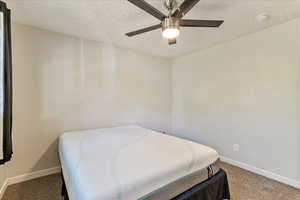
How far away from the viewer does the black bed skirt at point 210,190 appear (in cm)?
138

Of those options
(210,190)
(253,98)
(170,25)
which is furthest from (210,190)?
(253,98)

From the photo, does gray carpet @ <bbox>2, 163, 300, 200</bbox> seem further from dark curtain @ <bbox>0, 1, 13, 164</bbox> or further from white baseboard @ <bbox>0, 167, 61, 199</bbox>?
dark curtain @ <bbox>0, 1, 13, 164</bbox>

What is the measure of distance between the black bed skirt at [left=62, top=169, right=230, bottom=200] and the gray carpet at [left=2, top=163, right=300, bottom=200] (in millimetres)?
377

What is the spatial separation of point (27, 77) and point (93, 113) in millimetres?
1170

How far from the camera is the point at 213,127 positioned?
3230 millimetres

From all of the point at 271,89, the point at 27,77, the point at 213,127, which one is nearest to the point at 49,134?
the point at 27,77

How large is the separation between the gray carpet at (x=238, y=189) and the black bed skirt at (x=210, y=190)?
14.8 inches

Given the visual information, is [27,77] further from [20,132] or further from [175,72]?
[175,72]

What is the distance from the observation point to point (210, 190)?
153 cm

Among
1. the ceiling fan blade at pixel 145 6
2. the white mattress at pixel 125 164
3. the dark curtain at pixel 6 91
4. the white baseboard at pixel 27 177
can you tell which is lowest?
the white baseboard at pixel 27 177

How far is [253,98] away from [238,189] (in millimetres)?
1439

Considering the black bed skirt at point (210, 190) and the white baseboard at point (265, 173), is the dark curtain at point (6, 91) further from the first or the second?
the white baseboard at point (265, 173)

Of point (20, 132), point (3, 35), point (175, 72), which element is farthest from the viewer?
point (175, 72)

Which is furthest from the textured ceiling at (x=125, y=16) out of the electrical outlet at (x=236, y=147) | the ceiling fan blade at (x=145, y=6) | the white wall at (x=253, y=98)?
the electrical outlet at (x=236, y=147)
